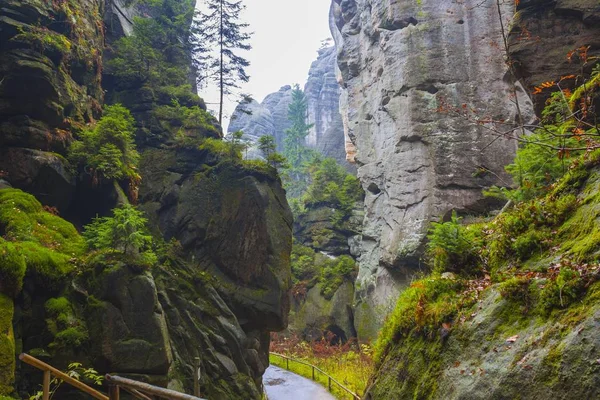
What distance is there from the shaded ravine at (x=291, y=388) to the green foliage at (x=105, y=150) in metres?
11.7

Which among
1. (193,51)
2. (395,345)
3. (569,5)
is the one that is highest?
(193,51)

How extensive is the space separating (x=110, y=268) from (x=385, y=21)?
75.4ft

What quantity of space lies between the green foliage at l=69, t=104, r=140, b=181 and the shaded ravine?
11730 mm

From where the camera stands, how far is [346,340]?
25625 millimetres

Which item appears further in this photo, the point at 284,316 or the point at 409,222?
the point at 409,222

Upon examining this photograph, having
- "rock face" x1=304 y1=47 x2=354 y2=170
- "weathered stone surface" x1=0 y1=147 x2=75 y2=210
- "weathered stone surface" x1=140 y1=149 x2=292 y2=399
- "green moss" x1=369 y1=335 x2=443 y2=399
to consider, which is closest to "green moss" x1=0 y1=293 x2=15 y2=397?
"weathered stone surface" x1=0 y1=147 x2=75 y2=210

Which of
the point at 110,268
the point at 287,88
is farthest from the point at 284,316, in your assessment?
the point at 287,88

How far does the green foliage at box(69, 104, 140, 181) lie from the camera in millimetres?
13758

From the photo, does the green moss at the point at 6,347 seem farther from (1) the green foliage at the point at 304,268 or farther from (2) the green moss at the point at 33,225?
(1) the green foliage at the point at 304,268

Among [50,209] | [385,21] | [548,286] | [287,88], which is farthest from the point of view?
[287,88]

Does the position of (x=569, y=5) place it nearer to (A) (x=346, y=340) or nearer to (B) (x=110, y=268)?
(B) (x=110, y=268)

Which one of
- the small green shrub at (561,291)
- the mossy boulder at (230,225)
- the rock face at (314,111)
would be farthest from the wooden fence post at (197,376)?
the rock face at (314,111)

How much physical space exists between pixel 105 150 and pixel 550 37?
47.7 ft

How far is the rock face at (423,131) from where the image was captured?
21.3 m
